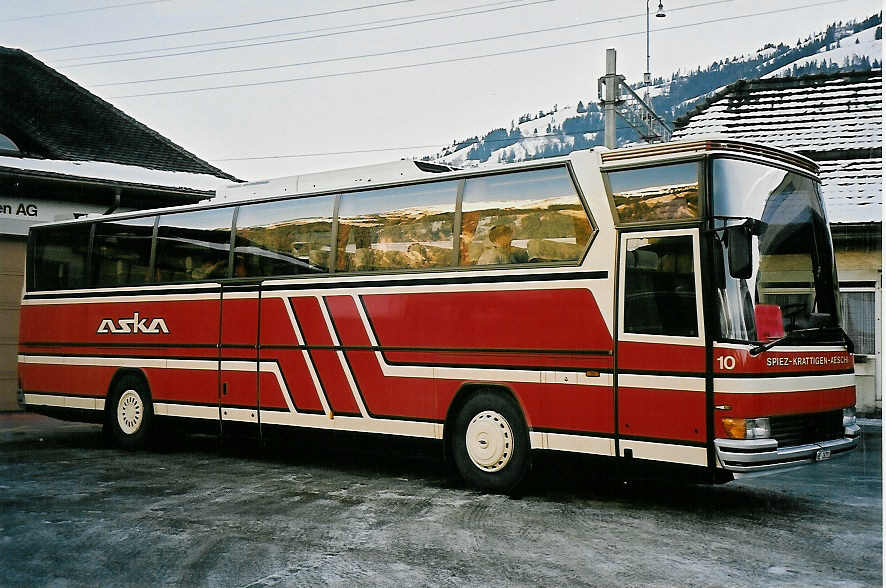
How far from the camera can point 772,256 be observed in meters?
8.04

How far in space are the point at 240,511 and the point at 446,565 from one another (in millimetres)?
2544

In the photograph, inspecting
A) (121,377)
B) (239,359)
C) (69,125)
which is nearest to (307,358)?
(239,359)

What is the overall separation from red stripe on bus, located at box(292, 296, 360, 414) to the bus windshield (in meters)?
4.38

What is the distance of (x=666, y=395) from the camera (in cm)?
795

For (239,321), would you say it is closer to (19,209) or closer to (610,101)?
(19,209)

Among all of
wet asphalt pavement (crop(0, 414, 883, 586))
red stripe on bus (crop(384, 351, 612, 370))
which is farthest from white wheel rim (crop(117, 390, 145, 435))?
red stripe on bus (crop(384, 351, 612, 370))

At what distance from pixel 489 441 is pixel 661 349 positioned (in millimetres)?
2036

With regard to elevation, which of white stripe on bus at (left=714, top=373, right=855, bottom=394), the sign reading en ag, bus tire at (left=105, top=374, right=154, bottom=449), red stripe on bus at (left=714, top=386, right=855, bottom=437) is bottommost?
bus tire at (left=105, top=374, right=154, bottom=449)

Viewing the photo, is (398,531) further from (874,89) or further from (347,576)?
(874,89)

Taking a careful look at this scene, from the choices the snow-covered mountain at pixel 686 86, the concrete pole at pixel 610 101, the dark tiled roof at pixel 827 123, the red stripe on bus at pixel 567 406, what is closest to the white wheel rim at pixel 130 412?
the snow-covered mountain at pixel 686 86

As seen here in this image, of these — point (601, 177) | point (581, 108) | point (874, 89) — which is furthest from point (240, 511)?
point (874, 89)

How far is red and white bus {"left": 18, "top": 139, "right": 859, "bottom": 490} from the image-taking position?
7.83 metres

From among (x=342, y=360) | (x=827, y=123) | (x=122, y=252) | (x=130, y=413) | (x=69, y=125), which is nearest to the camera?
(x=342, y=360)

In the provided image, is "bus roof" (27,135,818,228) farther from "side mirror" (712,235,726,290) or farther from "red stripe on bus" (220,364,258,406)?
"red stripe on bus" (220,364,258,406)
